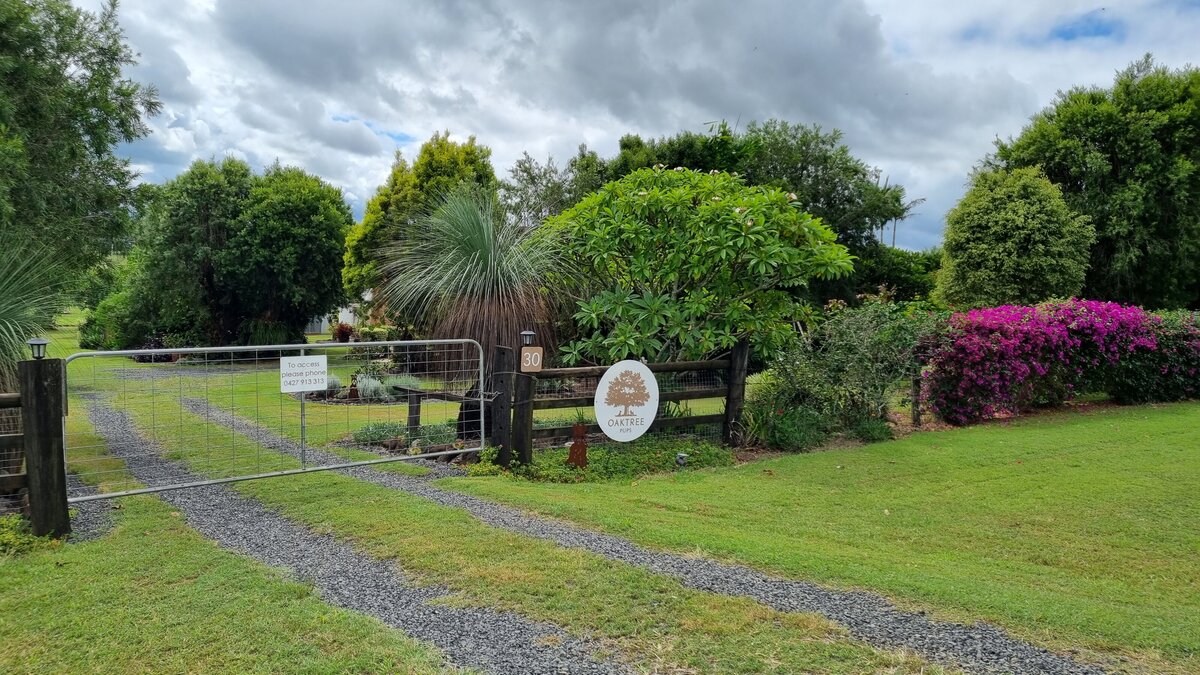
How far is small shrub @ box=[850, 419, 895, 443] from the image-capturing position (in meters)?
9.84

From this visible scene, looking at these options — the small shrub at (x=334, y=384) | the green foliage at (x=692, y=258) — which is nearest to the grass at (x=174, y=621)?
the green foliage at (x=692, y=258)

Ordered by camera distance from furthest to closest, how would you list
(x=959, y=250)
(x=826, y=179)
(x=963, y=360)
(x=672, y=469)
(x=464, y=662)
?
(x=826, y=179) < (x=959, y=250) < (x=963, y=360) < (x=672, y=469) < (x=464, y=662)

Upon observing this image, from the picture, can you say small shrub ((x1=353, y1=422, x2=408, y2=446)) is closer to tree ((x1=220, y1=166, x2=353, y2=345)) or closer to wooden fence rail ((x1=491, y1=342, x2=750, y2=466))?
wooden fence rail ((x1=491, y1=342, x2=750, y2=466))

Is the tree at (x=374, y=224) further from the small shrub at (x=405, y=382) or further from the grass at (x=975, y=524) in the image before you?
the grass at (x=975, y=524)

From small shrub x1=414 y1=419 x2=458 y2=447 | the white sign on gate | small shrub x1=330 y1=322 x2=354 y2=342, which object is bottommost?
small shrub x1=414 y1=419 x2=458 y2=447

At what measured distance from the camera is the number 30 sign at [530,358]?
7195 mm

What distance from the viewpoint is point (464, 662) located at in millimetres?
3043

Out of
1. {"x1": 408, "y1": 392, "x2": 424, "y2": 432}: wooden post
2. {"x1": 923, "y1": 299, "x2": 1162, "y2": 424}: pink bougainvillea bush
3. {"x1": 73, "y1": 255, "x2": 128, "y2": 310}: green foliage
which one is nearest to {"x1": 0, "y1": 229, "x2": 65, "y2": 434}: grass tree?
{"x1": 73, "y1": 255, "x2": 128, "y2": 310}: green foliage

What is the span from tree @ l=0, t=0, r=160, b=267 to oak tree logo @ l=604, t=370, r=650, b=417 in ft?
20.3

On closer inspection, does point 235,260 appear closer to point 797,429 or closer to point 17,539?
point 797,429

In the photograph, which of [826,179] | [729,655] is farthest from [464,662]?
[826,179]

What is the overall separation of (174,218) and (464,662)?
85.6ft

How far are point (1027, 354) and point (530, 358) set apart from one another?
9.46 meters

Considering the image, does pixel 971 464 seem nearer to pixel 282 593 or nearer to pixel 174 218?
pixel 282 593
